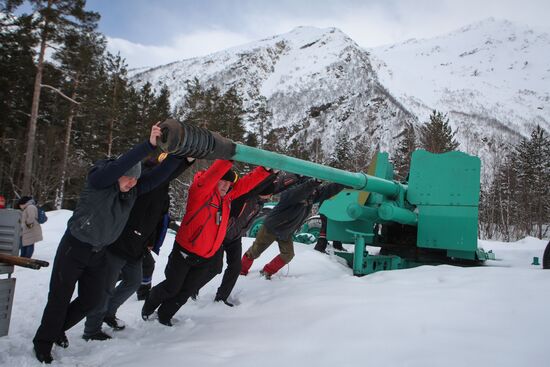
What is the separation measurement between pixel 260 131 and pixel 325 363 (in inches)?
1425

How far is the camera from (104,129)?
88.2ft

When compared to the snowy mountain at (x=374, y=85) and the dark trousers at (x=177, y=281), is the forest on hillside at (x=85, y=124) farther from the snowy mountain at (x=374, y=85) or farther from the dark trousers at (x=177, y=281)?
the dark trousers at (x=177, y=281)

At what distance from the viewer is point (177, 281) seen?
3.68 meters

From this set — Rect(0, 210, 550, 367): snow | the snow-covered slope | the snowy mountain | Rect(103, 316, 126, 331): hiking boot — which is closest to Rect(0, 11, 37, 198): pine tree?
Rect(103, 316, 126, 331): hiking boot

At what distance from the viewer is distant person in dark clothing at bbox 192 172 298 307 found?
4.41m

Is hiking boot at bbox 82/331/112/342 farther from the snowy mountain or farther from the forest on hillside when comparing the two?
the snowy mountain

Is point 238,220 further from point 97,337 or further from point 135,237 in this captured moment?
point 97,337

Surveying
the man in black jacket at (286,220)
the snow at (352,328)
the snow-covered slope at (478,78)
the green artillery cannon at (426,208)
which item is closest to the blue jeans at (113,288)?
the snow at (352,328)

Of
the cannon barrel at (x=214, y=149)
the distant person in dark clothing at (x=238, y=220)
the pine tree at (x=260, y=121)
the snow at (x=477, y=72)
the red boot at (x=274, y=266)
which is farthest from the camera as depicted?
the snow at (x=477, y=72)

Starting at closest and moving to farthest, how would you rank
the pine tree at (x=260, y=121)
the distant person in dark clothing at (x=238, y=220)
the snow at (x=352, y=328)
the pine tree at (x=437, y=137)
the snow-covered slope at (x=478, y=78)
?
the snow at (x=352, y=328)
the distant person in dark clothing at (x=238, y=220)
the pine tree at (x=437, y=137)
the pine tree at (x=260, y=121)
the snow-covered slope at (x=478, y=78)

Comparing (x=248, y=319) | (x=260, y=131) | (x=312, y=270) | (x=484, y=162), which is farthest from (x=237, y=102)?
(x=248, y=319)

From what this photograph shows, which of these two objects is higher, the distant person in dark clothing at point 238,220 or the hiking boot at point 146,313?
the distant person in dark clothing at point 238,220

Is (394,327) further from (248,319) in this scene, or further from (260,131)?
(260,131)

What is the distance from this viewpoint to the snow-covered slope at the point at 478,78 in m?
61.8
